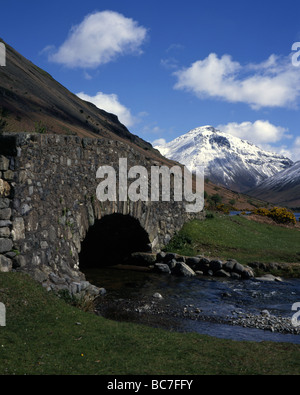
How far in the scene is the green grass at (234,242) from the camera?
23.4 m

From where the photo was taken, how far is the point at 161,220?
2414 centimetres

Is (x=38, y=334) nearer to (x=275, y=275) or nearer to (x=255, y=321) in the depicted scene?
(x=255, y=321)

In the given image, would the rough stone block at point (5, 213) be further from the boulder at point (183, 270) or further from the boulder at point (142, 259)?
the boulder at point (142, 259)

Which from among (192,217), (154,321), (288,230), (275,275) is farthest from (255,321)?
(288,230)

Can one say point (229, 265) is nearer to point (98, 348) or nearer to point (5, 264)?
point (5, 264)

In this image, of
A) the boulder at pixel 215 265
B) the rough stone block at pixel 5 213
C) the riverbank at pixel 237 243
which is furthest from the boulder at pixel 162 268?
the rough stone block at pixel 5 213

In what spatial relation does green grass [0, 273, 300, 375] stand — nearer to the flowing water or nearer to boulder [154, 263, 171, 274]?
the flowing water

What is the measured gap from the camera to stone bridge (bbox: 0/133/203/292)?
1084 centimetres

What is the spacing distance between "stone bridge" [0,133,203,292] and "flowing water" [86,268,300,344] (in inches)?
93.5

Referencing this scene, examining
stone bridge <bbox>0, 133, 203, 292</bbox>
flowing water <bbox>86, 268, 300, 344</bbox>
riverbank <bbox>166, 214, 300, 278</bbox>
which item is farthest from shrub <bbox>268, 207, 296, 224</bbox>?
stone bridge <bbox>0, 133, 203, 292</bbox>

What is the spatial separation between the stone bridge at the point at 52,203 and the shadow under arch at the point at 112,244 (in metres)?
1.00

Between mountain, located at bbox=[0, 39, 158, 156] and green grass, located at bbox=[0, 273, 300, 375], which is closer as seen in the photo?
green grass, located at bbox=[0, 273, 300, 375]
